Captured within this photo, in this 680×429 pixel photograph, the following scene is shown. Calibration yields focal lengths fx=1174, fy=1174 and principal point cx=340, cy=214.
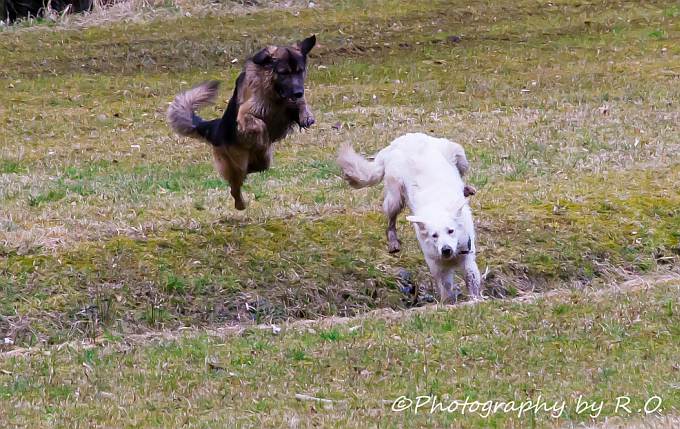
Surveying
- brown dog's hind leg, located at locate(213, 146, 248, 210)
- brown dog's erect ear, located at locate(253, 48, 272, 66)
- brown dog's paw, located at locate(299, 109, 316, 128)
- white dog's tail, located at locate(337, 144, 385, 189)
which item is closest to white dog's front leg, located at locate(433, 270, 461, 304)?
white dog's tail, located at locate(337, 144, 385, 189)

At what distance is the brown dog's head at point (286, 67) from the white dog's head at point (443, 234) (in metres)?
1.60

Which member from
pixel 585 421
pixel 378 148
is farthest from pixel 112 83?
pixel 585 421

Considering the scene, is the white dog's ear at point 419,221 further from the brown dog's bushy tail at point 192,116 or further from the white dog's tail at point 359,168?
the brown dog's bushy tail at point 192,116

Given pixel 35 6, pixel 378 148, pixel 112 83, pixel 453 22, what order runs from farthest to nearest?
pixel 35 6 → pixel 453 22 → pixel 112 83 → pixel 378 148

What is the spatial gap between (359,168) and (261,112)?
3.46 feet

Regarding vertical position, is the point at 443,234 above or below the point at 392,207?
above

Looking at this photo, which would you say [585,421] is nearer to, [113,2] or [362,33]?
[362,33]

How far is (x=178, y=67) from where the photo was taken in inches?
790

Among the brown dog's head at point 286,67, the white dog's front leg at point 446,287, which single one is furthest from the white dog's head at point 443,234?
the brown dog's head at point 286,67

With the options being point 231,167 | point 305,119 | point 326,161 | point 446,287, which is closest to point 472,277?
point 446,287

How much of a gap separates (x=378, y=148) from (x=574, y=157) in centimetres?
242

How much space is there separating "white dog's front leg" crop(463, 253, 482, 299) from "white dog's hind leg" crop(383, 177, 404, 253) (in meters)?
0.82

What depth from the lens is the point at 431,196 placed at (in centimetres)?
948

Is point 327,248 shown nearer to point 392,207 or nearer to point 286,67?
point 392,207
